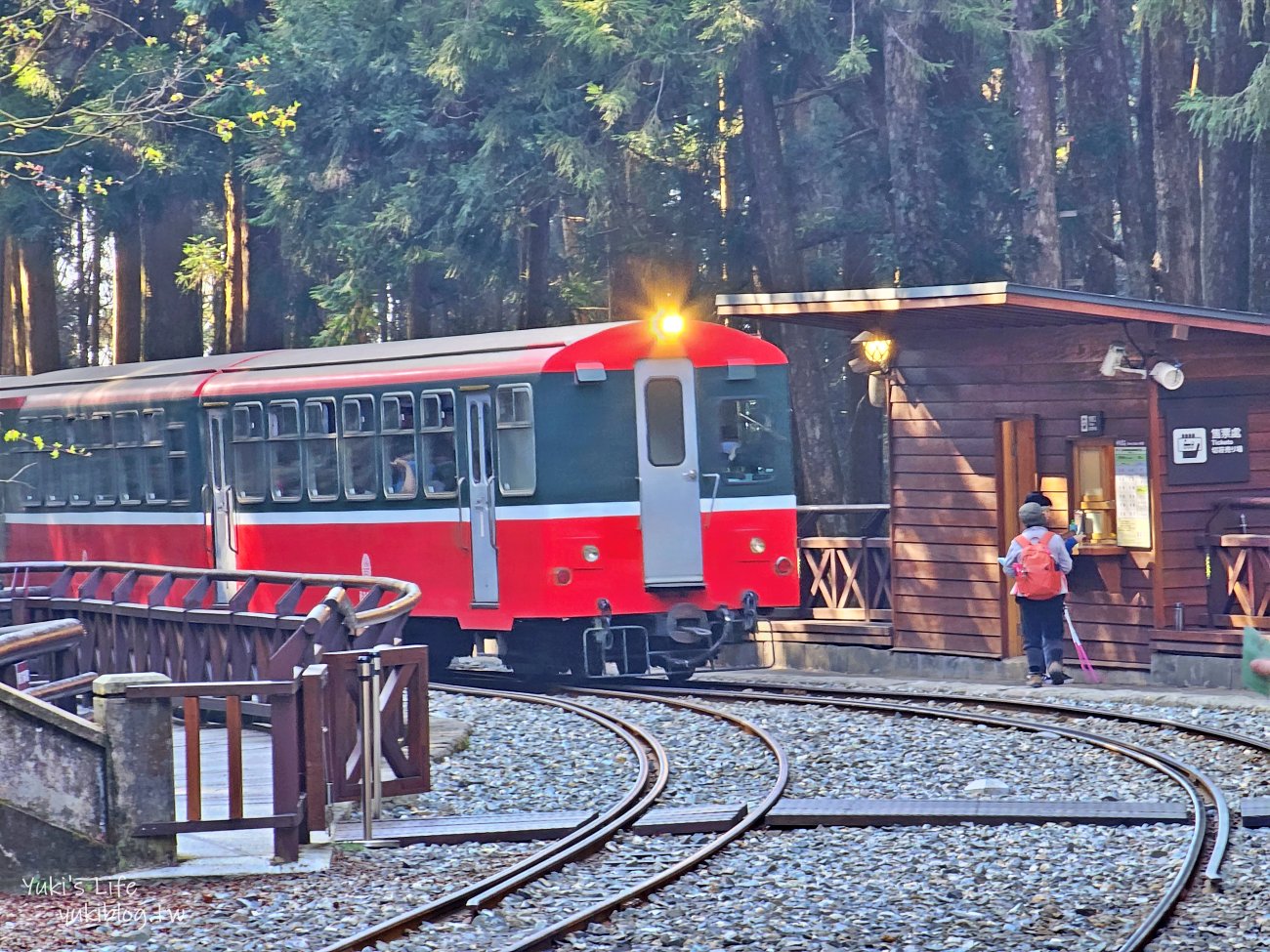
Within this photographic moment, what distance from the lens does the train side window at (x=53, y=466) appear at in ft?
76.8

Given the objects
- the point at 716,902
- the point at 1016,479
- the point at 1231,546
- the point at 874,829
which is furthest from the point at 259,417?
the point at 716,902

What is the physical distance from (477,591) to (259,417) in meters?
3.51

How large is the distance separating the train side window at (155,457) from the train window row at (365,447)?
59.8 inches

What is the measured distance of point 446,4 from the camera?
27594mm

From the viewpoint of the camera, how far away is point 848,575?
67.4ft

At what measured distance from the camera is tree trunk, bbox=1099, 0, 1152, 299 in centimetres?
2984

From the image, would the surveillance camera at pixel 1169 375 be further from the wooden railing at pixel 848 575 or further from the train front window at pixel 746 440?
the wooden railing at pixel 848 575

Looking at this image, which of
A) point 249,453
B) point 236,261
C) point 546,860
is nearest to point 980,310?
point 249,453

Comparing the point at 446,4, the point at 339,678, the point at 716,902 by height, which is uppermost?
the point at 446,4

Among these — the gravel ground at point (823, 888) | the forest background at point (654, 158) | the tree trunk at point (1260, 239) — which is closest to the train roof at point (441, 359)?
the gravel ground at point (823, 888)

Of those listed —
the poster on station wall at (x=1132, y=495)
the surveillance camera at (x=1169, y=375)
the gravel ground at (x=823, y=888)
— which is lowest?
the gravel ground at (x=823, y=888)

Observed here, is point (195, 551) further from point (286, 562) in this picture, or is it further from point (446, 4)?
point (446, 4)

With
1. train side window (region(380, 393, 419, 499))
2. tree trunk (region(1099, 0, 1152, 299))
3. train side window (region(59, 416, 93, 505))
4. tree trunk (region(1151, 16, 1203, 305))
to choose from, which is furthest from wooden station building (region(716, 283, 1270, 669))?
tree trunk (region(1099, 0, 1152, 299))

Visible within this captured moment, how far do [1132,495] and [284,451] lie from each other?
304 inches
